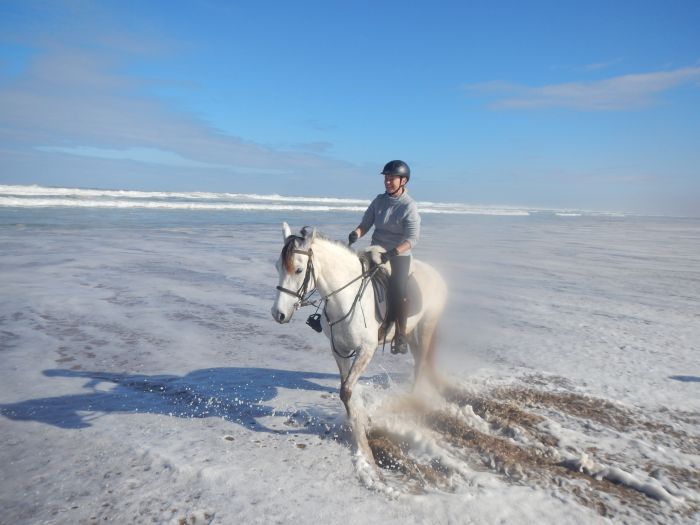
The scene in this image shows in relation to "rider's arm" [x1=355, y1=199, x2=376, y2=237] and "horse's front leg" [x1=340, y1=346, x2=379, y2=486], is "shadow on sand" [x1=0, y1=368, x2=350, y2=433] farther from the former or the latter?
"rider's arm" [x1=355, y1=199, x2=376, y2=237]

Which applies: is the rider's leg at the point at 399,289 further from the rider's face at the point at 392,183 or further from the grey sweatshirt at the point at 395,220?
the rider's face at the point at 392,183

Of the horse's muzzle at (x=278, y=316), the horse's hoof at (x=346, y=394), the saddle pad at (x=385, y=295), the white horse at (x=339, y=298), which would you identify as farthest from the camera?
the saddle pad at (x=385, y=295)

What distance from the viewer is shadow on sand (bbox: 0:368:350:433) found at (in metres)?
4.59

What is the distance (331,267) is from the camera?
4262 millimetres

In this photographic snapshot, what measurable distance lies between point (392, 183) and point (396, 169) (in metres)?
0.18

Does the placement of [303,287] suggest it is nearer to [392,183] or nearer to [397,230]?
[397,230]

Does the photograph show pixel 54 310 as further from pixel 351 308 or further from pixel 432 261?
pixel 432 261

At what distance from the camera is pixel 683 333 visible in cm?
784

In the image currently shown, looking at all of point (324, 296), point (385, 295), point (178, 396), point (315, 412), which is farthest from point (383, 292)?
point (178, 396)

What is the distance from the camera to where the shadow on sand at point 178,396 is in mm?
4586

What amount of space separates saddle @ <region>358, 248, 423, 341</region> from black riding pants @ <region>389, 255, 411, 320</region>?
52mm

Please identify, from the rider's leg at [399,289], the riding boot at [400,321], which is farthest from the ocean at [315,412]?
the rider's leg at [399,289]

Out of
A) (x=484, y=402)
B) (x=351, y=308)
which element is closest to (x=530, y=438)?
(x=484, y=402)

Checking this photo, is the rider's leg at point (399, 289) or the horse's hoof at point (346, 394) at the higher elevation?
the rider's leg at point (399, 289)
